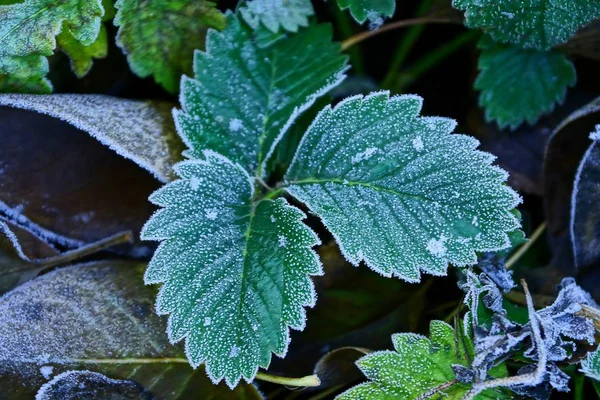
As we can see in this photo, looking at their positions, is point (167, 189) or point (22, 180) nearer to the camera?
point (167, 189)

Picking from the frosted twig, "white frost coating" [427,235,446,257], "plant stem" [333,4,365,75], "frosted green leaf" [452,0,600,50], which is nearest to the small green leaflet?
the frosted twig

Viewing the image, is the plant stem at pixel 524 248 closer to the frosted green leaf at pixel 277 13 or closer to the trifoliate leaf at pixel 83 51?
the frosted green leaf at pixel 277 13

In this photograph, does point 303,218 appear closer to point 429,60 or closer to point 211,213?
point 211,213

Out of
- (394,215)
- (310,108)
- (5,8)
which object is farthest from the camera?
(310,108)

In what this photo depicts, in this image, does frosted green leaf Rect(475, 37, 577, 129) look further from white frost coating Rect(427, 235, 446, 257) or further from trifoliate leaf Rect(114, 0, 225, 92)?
trifoliate leaf Rect(114, 0, 225, 92)

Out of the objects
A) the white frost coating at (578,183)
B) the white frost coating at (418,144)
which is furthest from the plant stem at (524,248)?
the white frost coating at (418,144)

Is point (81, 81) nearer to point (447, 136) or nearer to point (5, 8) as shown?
point (5, 8)

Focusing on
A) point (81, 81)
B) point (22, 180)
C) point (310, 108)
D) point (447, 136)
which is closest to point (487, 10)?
point (447, 136)

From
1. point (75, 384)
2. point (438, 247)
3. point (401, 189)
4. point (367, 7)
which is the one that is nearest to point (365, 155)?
point (401, 189)
